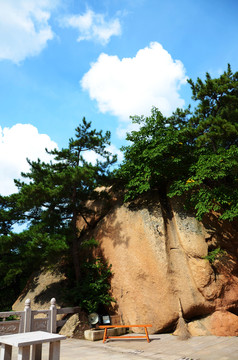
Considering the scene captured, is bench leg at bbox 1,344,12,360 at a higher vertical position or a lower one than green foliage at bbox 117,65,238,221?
Result: lower

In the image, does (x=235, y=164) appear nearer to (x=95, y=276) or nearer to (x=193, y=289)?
(x=193, y=289)

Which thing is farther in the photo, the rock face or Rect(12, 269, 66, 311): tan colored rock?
Rect(12, 269, 66, 311): tan colored rock

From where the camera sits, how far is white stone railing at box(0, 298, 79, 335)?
9402 mm

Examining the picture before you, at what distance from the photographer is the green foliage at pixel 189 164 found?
12.2 meters

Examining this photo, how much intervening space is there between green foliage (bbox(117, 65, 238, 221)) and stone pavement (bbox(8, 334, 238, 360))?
5038 mm

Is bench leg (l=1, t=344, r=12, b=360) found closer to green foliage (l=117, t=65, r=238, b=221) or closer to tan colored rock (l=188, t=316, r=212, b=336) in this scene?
tan colored rock (l=188, t=316, r=212, b=336)

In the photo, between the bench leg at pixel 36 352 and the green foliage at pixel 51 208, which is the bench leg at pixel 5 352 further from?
the green foliage at pixel 51 208

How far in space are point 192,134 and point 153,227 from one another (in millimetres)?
7084

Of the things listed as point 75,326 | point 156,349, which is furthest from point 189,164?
point 75,326

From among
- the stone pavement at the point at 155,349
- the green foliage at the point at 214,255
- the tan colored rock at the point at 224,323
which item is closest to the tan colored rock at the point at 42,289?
the stone pavement at the point at 155,349

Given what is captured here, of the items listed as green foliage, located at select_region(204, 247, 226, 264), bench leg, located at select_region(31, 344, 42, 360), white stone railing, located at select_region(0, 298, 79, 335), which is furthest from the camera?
green foliage, located at select_region(204, 247, 226, 264)

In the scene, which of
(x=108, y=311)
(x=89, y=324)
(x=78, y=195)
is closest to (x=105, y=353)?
(x=89, y=324)

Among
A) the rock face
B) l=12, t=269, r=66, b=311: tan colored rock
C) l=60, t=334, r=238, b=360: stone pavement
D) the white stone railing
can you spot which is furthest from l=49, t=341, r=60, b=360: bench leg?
l=12, t=269, r=66, b=311: tan colored rock

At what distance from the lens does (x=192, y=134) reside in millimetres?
16391
